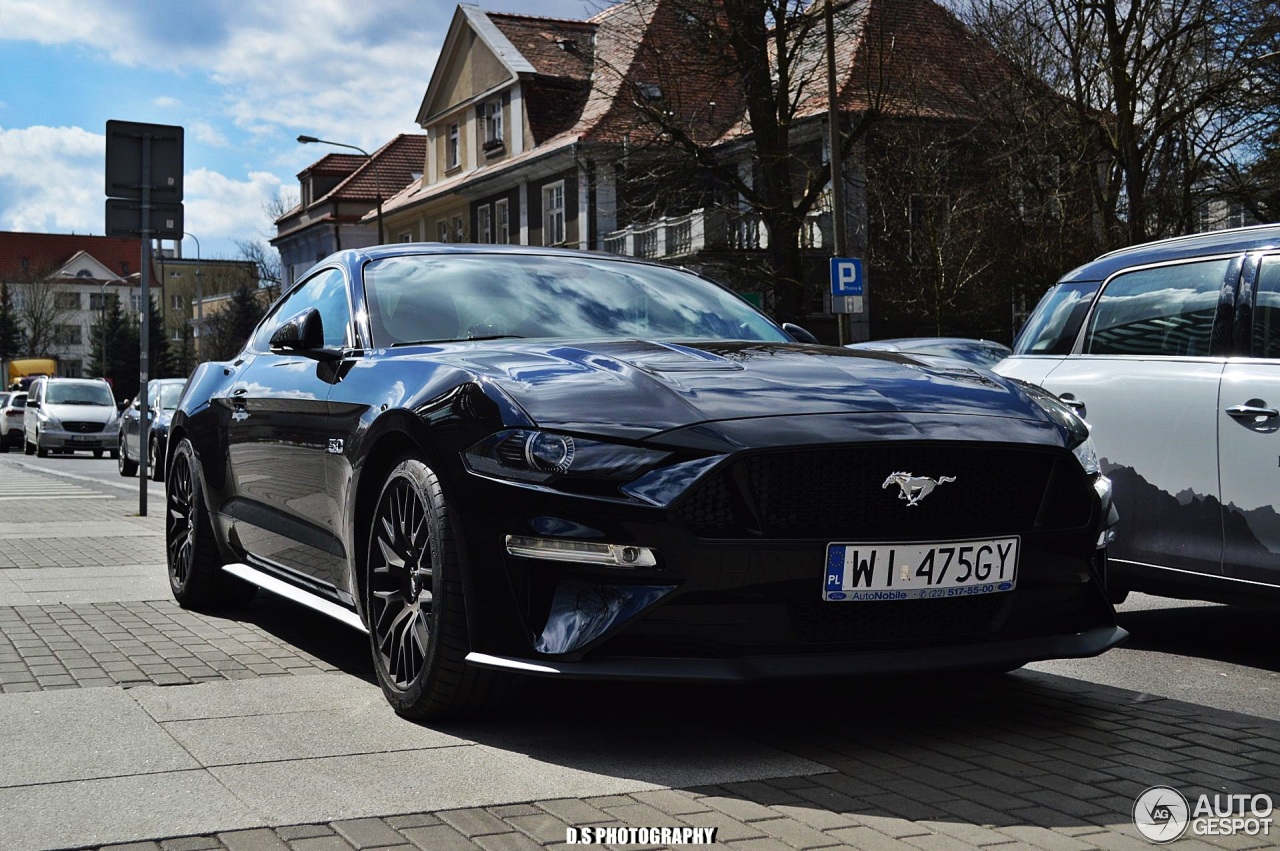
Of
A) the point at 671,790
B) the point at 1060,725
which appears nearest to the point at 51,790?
the point at 671,790

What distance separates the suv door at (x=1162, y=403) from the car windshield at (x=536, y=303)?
141 centimetres

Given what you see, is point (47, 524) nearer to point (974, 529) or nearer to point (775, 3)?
point (974, 529)

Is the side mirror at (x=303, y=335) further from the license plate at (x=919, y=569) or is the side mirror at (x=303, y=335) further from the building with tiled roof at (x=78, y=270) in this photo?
the building with tiled roof at (x=78, y=270)

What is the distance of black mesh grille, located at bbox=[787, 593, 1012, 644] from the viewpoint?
4141mm

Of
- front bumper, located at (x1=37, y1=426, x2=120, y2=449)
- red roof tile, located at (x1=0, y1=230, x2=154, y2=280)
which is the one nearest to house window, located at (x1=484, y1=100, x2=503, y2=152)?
front bumper, located at (x1=37, y1=426, x2=120, y2=449)

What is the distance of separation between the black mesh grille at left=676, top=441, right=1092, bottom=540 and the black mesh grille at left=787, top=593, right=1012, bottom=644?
198 mm

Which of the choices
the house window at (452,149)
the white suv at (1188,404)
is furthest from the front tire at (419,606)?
the house window at (452,149)

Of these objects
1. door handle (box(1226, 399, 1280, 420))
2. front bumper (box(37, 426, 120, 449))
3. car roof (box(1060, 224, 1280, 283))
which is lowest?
front bumper (box(37, 426, 120, 449))

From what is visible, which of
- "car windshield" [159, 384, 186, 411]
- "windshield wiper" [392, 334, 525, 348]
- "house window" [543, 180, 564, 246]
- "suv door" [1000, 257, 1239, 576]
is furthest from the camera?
"house window" [543, 180, 564, 246]

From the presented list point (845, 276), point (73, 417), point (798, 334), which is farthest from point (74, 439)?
point (798, 334)

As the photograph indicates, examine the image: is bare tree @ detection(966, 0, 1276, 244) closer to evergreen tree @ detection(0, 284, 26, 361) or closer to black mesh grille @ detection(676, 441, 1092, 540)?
black mesh grille @ detection(676, 441, 1092, 540)

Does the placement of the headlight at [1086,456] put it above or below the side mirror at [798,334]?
below

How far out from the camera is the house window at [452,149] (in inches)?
2142

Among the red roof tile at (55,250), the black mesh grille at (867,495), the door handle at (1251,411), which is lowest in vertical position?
the black mesh grille at (867,495)
